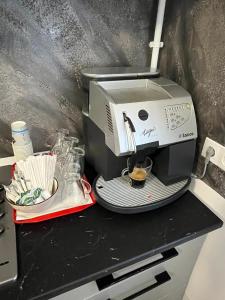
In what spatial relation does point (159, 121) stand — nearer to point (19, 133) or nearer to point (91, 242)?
point (91, 242)

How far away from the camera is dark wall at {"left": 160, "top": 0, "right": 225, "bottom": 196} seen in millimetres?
723

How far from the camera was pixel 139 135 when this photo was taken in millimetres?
659

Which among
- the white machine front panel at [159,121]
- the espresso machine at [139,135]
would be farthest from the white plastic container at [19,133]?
the white machine front panel at [159,121]

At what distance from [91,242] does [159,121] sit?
416mm

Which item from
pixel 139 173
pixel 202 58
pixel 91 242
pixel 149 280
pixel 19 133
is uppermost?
pixel 202 58

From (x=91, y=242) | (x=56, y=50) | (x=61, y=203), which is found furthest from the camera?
(x=56, y=50)

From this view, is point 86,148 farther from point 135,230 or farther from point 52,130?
point 135,230

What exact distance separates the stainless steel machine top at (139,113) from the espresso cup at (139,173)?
14 centimetres

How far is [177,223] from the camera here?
2.40 ft

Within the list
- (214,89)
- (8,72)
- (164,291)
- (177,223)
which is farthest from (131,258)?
(8,72)

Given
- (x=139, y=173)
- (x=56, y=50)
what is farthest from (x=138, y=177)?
(x=56, y=50)

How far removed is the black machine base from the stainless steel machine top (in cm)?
18

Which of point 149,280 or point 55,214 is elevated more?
point 55,214

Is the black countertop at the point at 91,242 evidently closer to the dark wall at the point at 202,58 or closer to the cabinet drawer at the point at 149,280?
the cabinet drawer at the point at 149,280
